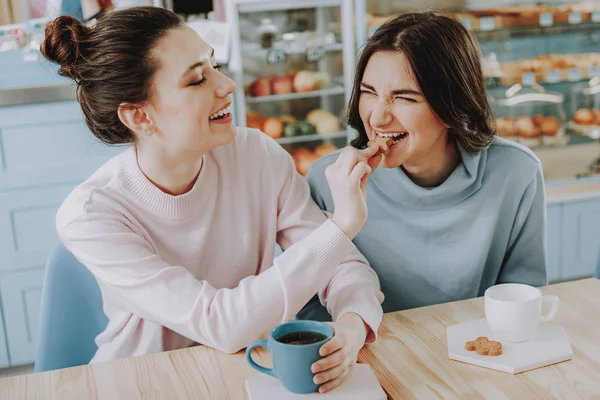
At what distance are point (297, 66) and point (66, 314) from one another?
2.45 metres

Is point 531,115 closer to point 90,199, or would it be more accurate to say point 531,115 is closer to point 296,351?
point 90,199

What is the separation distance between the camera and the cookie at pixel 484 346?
47.6 inches

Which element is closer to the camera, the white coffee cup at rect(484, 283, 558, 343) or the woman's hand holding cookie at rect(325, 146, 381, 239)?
the white coffee cup at rect(484, 283, 558, 343)

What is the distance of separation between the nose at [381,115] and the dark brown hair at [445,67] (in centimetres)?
9

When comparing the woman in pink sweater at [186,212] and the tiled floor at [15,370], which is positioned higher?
the woman in pink sweater at [186,212]

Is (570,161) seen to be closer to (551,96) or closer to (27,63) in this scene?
(551,96)

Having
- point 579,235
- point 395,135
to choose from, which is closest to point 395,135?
point 395,135

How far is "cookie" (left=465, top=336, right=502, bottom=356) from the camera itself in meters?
1.21

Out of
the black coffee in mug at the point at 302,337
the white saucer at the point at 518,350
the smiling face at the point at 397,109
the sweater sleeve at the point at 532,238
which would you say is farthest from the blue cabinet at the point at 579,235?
the black coffee in mug at the point at 302,337

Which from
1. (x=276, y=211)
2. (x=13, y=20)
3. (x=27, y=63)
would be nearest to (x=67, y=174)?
(x=27, y=63)

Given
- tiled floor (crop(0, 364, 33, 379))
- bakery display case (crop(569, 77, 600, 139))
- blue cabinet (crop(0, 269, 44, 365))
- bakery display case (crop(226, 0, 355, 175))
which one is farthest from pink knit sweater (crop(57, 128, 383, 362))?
bakery display case (crop(569, 77, 600, 139))

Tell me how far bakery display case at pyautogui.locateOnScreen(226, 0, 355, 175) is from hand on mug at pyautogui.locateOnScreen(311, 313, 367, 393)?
2.38m

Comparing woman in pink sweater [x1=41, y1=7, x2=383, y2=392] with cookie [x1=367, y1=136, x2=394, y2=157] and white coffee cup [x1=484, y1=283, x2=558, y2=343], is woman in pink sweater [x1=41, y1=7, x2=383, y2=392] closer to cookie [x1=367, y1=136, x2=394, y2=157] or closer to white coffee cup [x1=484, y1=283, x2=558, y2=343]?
cookie [x1=367, y1=136, x2=394, y2=157]

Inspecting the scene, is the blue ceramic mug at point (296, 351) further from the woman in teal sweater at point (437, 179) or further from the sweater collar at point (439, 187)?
the sweater collar at point (439, 187)
